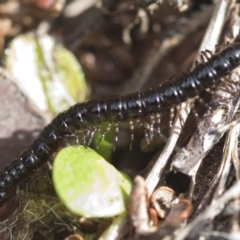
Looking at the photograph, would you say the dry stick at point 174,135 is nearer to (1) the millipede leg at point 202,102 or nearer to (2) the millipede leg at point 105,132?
(1) the millipede leg at point 202,102

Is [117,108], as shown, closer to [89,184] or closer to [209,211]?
[89,184]

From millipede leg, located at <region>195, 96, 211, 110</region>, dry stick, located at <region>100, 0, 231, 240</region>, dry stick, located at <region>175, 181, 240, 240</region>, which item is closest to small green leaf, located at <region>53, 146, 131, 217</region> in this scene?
dry stick, located at <region>100, 0, 231, 240</region>

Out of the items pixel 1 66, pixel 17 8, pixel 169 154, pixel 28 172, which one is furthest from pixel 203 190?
pixel 17 8

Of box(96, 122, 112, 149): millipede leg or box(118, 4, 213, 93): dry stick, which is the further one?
box(118, 4, 213, 93): dry stick

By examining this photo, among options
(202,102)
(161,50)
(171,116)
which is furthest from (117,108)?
(161,50)

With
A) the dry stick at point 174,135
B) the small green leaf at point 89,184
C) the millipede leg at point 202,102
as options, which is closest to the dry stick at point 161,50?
the dry stick at point 174,135

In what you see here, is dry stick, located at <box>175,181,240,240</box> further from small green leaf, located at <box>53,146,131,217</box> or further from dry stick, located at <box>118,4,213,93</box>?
dry stick, located at <box>118,4,213,93</box>

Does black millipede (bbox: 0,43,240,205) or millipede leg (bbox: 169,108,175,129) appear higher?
black millipede (bbox: 0,43,240,205)
